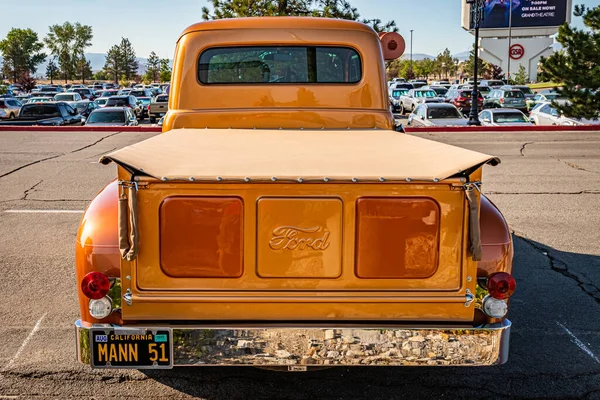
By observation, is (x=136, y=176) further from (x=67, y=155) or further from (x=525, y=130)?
(x=525, y=130)

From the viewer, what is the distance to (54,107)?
2467 cm

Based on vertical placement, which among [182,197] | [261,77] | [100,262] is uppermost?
[261,77]

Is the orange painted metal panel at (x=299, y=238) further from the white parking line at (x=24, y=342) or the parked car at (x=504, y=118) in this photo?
the parked car at (x=504, y=118)

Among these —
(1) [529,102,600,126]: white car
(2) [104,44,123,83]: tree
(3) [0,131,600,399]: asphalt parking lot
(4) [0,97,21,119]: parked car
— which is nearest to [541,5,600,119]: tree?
(1) [529,102,600,126]: white car

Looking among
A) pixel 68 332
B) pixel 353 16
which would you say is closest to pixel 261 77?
pixel 68 332

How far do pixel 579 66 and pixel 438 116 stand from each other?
179 inches

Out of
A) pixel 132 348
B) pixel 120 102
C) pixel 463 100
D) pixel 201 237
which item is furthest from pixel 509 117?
pixel 120 102

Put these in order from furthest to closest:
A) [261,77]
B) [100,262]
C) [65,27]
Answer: [65,27] → [261,77] → [100,262]

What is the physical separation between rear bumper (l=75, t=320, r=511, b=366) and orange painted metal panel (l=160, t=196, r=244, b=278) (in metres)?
0.30

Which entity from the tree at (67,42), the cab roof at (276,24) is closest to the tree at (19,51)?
the tree at (67,42)

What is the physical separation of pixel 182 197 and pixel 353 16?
921 inches

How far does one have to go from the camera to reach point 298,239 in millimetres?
3229

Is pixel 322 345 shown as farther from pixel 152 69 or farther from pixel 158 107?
pixel 152 69

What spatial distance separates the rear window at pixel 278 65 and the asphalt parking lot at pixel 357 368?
238 centimetres
